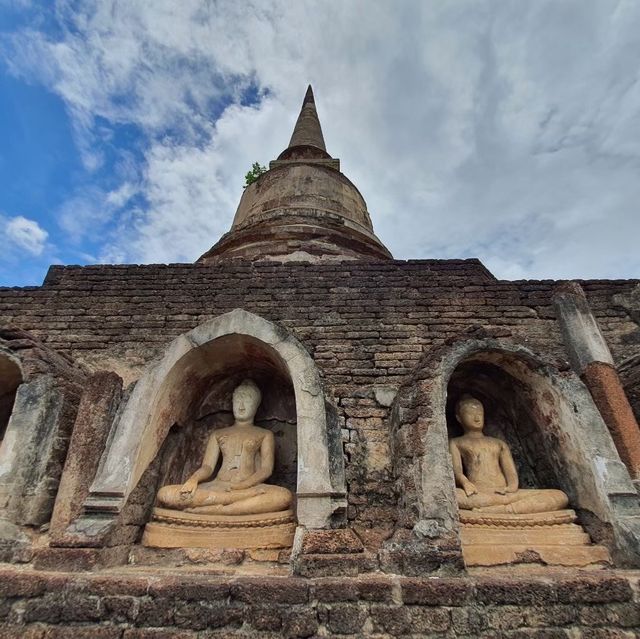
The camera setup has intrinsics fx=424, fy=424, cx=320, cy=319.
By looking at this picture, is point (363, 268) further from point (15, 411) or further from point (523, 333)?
Answer: point (15, 411)

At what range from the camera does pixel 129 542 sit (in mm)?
3867

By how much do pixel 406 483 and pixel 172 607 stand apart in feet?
6.65

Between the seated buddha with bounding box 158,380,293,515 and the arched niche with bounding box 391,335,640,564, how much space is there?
134 centimetres

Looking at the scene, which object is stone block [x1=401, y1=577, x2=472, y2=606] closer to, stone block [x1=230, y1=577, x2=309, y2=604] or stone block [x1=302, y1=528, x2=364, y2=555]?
stone block [x1=302, y1=528, x2=364, y2=555]

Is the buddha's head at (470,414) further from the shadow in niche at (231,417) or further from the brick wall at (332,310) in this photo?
the shadow in niche at (231,417)

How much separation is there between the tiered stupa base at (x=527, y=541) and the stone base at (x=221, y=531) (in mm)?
1580

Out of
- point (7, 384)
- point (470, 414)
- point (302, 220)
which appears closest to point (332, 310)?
point (470, 414)

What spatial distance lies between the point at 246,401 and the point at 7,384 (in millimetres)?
2818

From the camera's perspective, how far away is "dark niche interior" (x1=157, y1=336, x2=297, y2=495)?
4746mm

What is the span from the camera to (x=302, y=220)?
29.3ft

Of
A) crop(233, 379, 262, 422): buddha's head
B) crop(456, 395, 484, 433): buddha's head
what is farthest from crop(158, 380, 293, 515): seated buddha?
crop(456, 395, 484, 433): buddha's head

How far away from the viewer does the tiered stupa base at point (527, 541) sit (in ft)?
11.6

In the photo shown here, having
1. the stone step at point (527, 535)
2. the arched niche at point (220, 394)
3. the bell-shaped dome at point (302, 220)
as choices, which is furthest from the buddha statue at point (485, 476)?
the bell-shaped dome at point (302, 220)

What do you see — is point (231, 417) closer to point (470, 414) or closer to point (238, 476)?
point (238, 476)
